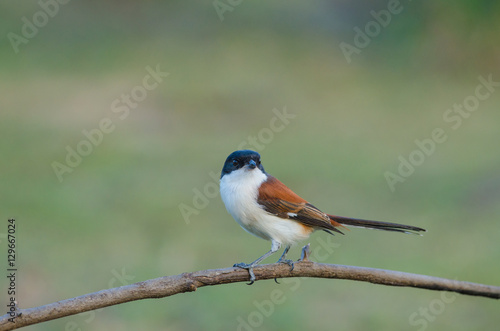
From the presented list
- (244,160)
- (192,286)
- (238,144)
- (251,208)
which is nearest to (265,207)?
(251,208)

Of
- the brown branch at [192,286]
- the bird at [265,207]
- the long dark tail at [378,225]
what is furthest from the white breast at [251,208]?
the brown branch at [192,286]

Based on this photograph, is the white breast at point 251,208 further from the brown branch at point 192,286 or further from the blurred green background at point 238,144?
the blurred green background at point 238,144

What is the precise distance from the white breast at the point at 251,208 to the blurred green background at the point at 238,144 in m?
1.83

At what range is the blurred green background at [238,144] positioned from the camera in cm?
498

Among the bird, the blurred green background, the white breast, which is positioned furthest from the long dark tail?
the blurred green background

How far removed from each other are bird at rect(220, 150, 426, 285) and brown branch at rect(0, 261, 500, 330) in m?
0.47

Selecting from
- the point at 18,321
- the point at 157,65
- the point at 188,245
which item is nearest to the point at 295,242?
the point at 18,321

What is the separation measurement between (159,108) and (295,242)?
5.73 metres

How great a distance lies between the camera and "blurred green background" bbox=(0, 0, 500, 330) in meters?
4.98

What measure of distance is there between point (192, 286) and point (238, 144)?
17.0 feet

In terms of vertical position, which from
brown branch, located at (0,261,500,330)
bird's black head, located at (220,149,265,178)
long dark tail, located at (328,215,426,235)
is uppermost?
bird's black head, located at (220,149,265,178)

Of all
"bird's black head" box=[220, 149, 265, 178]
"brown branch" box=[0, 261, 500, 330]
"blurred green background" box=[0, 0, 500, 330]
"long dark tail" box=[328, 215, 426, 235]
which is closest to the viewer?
"brown branch" box=[0, 261, 500, 330]

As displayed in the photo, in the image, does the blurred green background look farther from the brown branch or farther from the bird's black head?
the brown branch

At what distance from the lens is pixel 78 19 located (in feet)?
31.1
